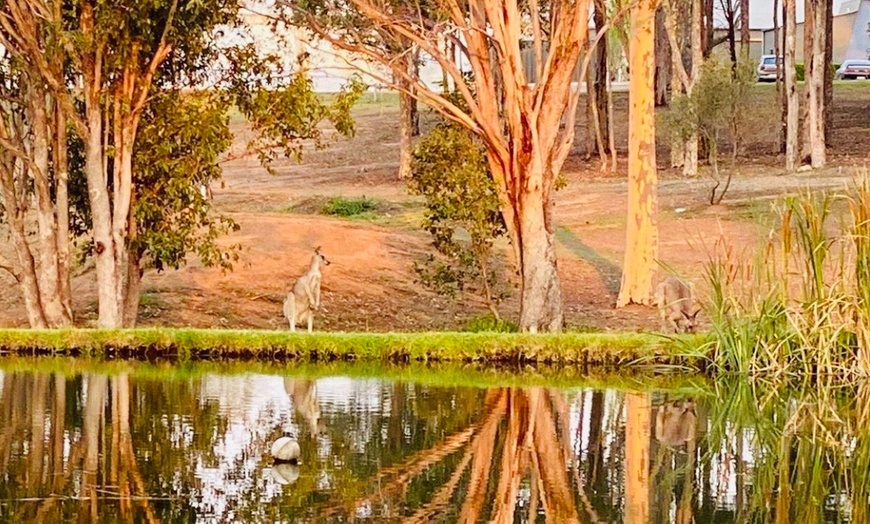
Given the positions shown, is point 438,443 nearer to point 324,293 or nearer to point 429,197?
point 429,197

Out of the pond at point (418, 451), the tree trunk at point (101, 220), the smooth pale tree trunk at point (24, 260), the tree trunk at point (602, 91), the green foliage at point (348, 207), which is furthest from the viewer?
the tree trunk at point (602, 91)

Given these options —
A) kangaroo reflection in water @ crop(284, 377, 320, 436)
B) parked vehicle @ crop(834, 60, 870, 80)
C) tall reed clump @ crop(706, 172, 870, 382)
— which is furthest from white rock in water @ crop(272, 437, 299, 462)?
parked vehicle @ crop(834, 60, 870, 80)

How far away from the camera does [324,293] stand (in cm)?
2522

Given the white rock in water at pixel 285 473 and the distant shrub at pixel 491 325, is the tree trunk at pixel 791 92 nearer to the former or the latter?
the distant shrub at pixel 491 325

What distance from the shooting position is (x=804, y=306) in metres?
14.5

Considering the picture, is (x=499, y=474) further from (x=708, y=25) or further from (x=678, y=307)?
(x=708, y=25)

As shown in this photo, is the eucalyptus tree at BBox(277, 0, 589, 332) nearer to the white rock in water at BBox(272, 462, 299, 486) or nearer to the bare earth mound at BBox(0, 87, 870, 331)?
the bare earth mound at BBox(0, 87, 870, 331)

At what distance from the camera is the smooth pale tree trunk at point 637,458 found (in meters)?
8.02

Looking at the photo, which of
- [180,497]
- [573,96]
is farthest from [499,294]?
[180,497]

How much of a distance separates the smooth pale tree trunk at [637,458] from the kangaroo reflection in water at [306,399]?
87.4 inches

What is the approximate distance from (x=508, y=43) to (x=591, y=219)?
538 inches

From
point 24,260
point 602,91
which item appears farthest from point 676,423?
point 602,91

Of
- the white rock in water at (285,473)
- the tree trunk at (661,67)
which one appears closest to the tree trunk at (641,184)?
the white rock in water at (285,473)

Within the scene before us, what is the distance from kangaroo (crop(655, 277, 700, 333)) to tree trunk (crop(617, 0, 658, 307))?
549 cm
